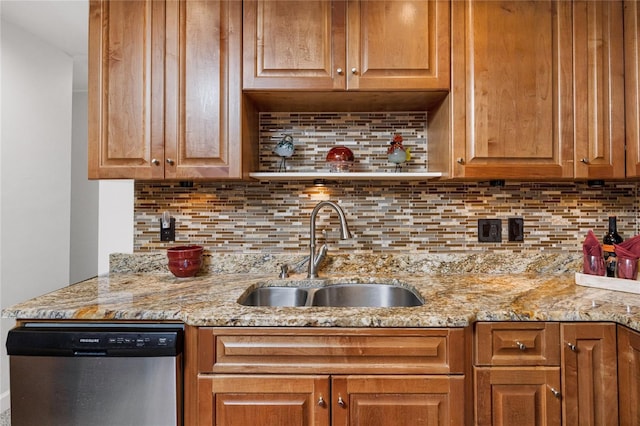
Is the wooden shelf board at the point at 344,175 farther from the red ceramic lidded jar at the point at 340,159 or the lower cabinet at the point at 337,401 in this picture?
the lower cabinet at the point at 337,401

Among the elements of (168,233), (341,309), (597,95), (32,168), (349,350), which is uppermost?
(597,95)

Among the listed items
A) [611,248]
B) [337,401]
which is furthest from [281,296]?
[611,248]

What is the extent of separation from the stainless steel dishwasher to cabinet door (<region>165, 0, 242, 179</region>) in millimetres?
715

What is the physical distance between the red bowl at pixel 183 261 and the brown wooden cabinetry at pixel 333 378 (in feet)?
1.88

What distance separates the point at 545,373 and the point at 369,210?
98 centimetres

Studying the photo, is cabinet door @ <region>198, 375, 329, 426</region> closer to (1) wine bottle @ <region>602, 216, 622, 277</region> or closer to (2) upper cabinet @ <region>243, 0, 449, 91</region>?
(2) upper cabinet @ <region>243, 0, 449, 91</region>

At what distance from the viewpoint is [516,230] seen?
1.85m

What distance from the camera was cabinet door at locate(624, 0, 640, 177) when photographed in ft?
4.99

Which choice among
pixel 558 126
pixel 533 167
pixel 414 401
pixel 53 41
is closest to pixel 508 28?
pixel 558 126

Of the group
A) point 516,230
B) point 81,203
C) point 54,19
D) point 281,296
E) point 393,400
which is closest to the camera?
point 393,400

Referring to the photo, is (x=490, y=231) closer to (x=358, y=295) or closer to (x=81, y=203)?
(x=358, y=295)

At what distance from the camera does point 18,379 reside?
3.88ft

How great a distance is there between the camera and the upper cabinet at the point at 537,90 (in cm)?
152

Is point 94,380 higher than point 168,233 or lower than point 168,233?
lower
